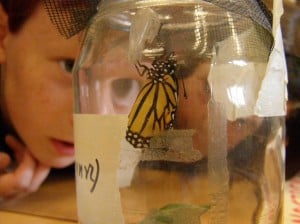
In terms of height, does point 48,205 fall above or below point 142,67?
below

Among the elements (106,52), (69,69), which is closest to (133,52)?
(106,52)

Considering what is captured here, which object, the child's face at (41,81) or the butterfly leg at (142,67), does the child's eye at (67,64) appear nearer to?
the child's face at (41,81)

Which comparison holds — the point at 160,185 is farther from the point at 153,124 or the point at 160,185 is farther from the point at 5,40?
the point at 5,40

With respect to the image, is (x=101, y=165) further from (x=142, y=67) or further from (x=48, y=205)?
(x=48, y=205)

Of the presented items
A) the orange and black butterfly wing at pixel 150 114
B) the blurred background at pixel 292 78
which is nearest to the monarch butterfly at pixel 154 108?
the orange and black butterfly wing at pixel 150 114

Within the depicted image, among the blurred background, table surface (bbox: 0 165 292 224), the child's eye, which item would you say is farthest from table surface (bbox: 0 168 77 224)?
the blurred background

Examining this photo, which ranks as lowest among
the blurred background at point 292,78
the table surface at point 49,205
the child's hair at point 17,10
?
the table surface at point 49,205

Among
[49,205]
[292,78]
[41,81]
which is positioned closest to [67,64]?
[41,81]
